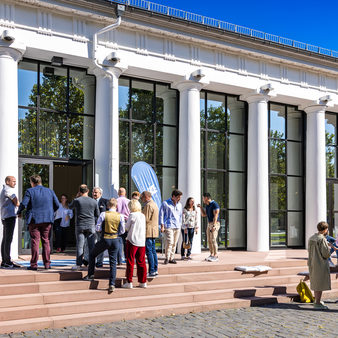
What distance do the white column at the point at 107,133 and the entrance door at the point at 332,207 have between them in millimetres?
9145

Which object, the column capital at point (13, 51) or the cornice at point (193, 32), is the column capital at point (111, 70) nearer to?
the cornice at point (193, 32)

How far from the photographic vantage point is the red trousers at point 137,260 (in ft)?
30.4

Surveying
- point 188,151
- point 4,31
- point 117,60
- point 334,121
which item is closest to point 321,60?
point 334,121

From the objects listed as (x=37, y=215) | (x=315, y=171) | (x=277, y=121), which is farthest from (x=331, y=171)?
(x=37, y=215)

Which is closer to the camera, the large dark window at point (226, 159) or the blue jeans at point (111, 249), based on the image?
the blue jeans at point (111, 249)

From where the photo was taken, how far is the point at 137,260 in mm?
9375

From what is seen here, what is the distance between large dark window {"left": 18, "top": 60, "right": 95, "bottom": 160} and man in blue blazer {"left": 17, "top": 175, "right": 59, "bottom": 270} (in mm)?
3673

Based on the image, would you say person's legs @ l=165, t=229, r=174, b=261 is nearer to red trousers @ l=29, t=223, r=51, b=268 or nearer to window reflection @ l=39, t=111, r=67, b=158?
red trousers @ l=29, t=223, r=51, b=268

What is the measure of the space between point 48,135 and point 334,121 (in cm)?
1147

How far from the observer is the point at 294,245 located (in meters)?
18.2

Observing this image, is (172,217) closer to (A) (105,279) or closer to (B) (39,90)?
(A) (105,279)

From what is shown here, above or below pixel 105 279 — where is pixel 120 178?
above

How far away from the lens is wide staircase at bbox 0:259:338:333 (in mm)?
8039

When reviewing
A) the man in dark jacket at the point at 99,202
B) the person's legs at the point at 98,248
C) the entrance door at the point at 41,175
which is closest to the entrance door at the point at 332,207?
the entrance door at the point at 41,175
